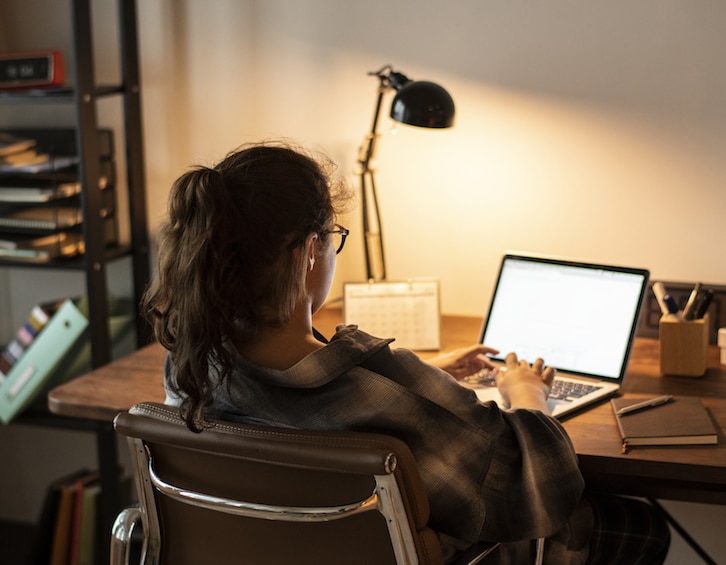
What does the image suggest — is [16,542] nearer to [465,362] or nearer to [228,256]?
[465,362]

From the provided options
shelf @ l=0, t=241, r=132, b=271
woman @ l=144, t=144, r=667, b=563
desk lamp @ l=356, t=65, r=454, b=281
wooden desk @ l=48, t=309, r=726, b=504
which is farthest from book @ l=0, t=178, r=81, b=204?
woman @ l=144, t=144, r=667, b=563

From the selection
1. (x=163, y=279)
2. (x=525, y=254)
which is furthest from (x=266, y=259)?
(x=525, y=254)

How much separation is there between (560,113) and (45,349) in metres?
1.27

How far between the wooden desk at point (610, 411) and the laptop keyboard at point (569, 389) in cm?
4

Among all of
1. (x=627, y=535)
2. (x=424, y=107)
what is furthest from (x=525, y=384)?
(x=424, y=107)

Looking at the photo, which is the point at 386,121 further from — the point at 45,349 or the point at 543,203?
the point at 45,349

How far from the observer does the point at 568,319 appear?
1806mm

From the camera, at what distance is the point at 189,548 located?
127cm

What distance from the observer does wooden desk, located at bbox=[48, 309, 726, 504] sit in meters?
1.38

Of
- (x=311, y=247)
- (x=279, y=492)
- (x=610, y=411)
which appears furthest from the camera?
(x=610, y=411)

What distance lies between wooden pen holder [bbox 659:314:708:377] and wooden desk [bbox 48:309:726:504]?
0.02 metres

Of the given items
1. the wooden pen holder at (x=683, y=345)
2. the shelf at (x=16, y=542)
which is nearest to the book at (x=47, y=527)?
the shelf at (x=16, y=542)

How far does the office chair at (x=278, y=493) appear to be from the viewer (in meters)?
1.08

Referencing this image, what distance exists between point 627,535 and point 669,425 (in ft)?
0.80
